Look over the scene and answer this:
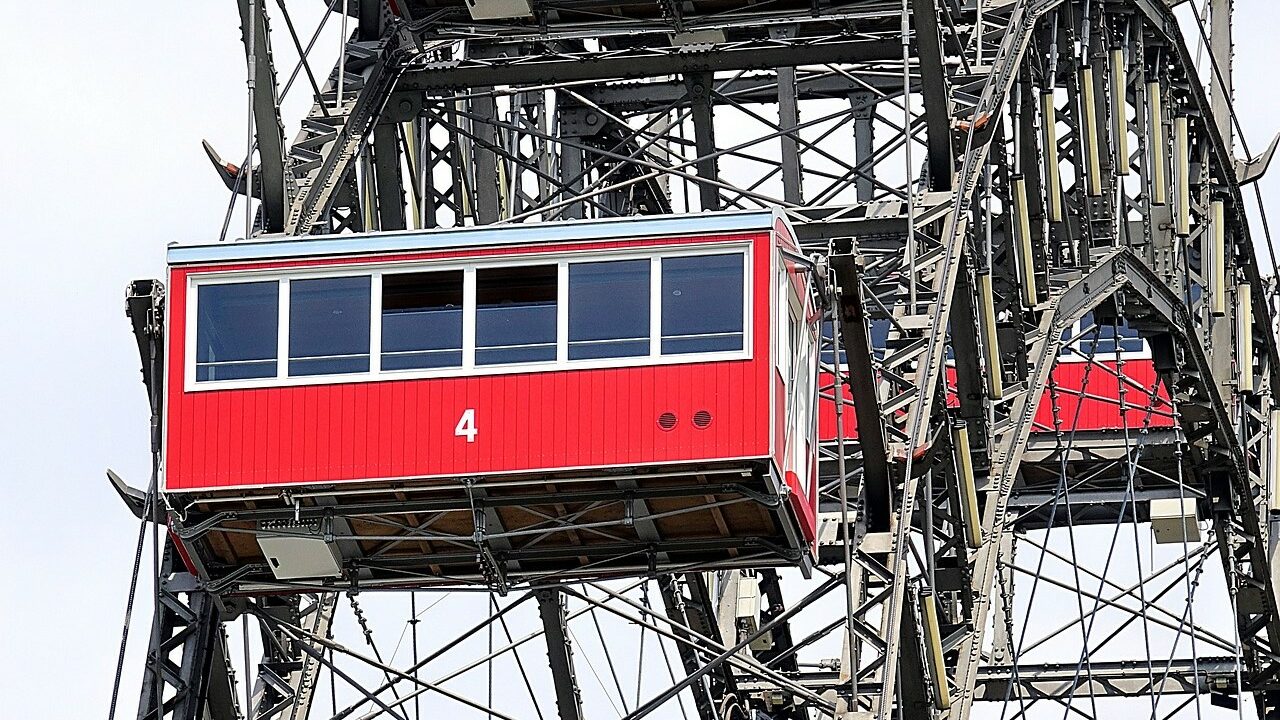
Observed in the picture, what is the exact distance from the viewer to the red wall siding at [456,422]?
1318 inches

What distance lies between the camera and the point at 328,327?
34344 mm

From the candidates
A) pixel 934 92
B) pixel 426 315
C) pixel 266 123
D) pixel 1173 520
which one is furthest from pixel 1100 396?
pixel 426 315

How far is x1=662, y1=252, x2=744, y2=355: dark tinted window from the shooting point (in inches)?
1321

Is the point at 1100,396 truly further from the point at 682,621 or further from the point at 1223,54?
the point at 682,621

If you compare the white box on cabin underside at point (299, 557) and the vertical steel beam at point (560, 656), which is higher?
the white box on cabin underside at point (299, 557)

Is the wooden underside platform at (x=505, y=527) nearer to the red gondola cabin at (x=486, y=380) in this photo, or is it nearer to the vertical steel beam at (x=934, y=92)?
the red gondola cabin at (x=486, y=380)

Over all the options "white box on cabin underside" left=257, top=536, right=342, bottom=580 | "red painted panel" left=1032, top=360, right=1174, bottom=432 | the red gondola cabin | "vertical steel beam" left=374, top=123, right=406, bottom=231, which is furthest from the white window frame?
"red painted panel" left=1032, top=360, right=1174, bottom=432

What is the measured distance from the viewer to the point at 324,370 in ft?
113

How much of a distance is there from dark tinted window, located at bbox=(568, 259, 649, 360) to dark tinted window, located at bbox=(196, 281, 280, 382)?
10.2ft

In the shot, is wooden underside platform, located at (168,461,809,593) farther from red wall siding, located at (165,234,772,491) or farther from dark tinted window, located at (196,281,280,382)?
dark tinted window, located at (196,281,280,382)

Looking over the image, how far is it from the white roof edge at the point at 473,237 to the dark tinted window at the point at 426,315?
1.09 ft

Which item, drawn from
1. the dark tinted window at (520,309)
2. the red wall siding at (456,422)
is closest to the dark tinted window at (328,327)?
the red wall siding at (456,422)

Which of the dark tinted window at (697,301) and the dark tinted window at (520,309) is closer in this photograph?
the dark tinted window at (697,301)

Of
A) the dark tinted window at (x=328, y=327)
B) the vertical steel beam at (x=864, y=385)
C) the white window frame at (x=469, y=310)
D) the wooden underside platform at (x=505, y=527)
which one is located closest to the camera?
the white window frame at (x=469, y=310)
